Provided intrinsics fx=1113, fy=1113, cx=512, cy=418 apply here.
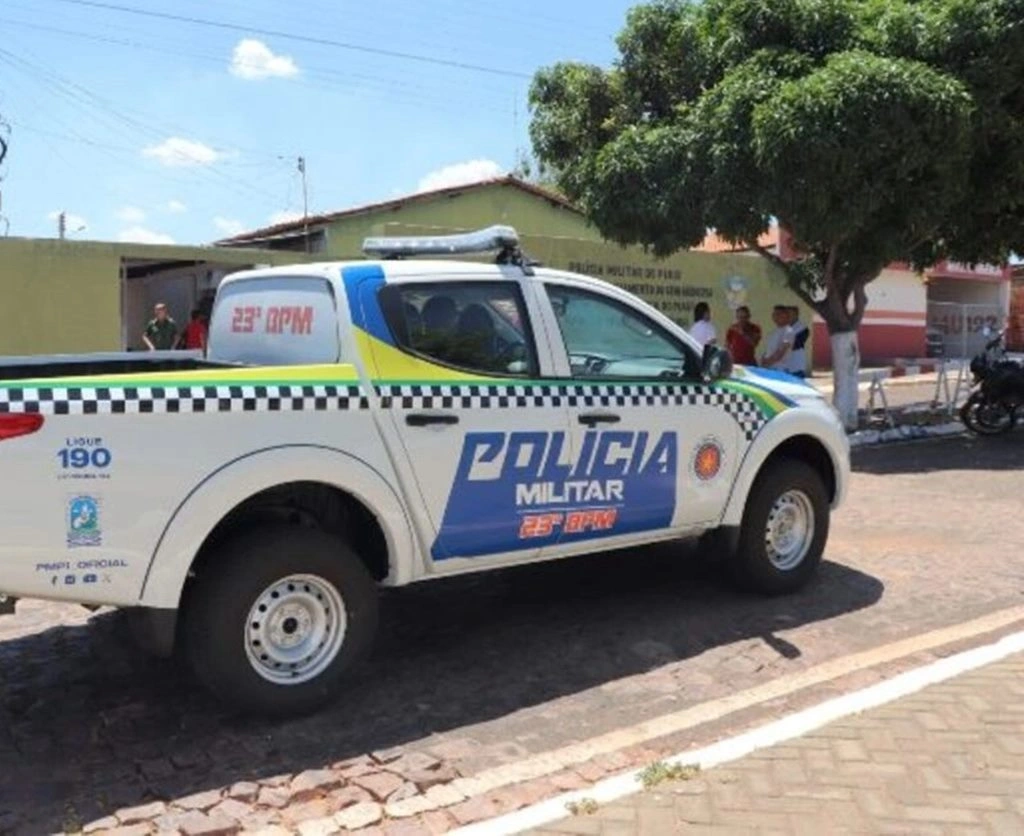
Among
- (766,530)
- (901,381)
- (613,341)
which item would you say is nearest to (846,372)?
(766,530)

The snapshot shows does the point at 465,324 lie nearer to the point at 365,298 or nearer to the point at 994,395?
the point at 365,298

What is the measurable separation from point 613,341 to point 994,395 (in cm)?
1019

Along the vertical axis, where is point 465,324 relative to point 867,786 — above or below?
above

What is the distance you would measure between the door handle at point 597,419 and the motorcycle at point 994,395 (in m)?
10.3

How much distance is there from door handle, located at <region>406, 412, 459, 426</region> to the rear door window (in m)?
0.39

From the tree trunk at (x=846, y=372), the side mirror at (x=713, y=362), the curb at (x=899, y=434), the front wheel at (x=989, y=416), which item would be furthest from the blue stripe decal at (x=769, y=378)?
the front wheel at (x=989, y=416)

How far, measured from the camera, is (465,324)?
4.88 metres

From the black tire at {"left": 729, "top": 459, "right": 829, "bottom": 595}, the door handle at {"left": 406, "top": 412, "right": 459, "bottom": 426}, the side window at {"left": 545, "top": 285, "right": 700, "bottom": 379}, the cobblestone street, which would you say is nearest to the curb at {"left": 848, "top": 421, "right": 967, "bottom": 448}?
the cobblestone street

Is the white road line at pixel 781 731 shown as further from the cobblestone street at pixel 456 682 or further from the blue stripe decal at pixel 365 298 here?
the blue stripe decal at pixel 365 298

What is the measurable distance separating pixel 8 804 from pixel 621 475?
2.88m

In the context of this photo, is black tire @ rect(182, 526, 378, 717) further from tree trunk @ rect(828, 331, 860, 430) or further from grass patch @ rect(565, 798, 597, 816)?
tree trunk @ rect(828, 331, 860, 430)

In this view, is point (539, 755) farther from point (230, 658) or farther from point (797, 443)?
point (797, 443)

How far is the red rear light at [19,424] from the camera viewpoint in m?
3.62

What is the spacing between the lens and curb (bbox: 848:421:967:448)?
44.9 ft
